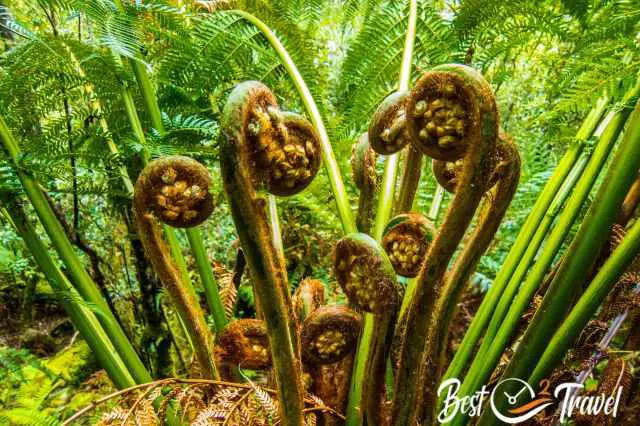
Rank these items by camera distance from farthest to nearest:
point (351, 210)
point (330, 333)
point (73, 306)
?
point (351, 210) < point (73, 306) < point (330, 333)

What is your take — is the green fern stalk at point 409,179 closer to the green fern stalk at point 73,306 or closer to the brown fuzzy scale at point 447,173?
the brown fuzzy scale at point 447,173

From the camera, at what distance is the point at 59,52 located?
1041mm

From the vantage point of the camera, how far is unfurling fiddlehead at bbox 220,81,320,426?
49cm

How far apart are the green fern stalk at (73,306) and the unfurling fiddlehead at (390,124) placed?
0.65 metres

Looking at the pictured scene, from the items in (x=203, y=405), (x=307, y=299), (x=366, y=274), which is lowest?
(x=203, y=405)

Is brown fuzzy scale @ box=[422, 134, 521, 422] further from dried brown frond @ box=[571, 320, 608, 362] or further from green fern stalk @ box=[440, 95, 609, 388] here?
dried brown frond @ box=[571, 320, 608, 362]

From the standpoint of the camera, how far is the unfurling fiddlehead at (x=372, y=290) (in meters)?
0.61

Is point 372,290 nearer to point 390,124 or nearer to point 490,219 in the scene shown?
point 490,219

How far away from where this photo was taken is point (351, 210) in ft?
3.28

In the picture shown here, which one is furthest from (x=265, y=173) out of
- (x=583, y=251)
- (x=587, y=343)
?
(x=587, y=343)

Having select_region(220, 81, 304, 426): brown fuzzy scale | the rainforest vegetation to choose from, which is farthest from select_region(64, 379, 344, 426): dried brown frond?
select_region(220, 81, 304, 426): brown fuzzy scale

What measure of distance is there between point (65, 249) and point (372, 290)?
64cm

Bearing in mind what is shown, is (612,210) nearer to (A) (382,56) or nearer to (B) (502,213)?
(B) (502,213)

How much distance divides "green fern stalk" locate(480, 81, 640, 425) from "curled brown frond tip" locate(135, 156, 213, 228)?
0.55 meters
